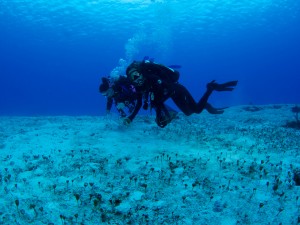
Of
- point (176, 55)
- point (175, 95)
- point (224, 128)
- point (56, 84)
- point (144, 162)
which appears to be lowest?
point (56, 84)

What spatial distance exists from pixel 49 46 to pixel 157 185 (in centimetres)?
7337

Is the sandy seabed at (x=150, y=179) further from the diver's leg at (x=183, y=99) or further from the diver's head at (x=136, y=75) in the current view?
the diver's head at (x=136, y=75)

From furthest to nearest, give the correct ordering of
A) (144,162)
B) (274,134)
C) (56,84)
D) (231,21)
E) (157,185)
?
(56,84)
(231,21)
(274,134)
(144,162)
(157,185)

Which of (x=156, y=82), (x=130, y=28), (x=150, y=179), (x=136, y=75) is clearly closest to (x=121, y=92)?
(x=136, y=75)

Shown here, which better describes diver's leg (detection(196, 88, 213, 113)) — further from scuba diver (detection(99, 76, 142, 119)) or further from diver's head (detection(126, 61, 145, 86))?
diver's head (detection(126, 61, 145, 86))

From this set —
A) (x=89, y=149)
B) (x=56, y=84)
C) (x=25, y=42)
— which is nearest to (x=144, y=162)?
(x=89, y=149)

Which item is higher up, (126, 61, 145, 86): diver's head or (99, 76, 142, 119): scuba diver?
(126, 61, 145, 86): diver's head

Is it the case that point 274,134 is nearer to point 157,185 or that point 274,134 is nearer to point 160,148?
point 160,148

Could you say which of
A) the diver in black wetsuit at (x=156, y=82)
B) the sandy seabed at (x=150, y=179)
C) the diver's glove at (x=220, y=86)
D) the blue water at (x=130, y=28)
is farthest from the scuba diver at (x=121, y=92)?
the blue water at (x=130, y=28)

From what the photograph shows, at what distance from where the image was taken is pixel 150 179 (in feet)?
20.5

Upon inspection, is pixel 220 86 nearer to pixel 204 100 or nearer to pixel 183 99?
pixel 204 100

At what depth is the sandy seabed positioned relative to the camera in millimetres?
4902

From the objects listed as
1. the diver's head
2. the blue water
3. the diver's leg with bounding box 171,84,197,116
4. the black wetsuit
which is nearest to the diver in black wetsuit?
the diver's head

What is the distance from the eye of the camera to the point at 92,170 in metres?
6.75
